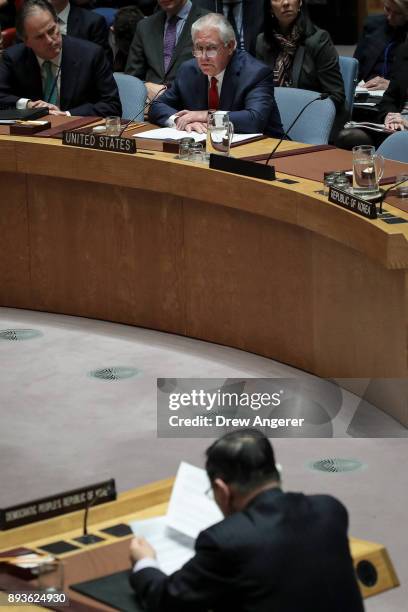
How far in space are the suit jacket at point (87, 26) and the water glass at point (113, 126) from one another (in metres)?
2.34

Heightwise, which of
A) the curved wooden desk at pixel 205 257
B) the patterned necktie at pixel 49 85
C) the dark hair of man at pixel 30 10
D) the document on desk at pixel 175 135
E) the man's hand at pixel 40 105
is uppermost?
the dark hair of man at pixel 30 10

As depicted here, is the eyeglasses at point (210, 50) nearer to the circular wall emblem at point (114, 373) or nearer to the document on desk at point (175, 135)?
the document on desk at point (175, 135)

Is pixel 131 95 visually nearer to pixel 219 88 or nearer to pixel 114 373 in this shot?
pixel 219 88

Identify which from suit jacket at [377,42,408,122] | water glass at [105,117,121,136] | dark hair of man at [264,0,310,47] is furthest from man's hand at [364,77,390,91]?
water glass at [105,117,121,136]

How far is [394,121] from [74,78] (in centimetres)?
159

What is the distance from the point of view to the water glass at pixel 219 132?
5.12m

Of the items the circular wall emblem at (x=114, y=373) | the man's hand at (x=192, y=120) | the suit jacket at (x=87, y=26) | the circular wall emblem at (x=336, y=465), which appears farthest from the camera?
the suit jacket at (x=87, y=26)

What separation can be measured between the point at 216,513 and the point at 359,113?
5.08 meters

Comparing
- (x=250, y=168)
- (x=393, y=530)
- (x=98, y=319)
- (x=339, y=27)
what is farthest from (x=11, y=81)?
(x=339, y=27)

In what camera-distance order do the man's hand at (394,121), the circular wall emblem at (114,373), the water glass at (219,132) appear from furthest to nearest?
the man's hand at (394,121), the water glass at (219,132), the circular wall emblem at (114,373)

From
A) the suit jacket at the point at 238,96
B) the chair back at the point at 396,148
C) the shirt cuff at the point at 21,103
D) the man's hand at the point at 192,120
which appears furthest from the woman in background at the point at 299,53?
the chair back at the point at 396,148

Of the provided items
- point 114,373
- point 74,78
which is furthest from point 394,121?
point 114,373

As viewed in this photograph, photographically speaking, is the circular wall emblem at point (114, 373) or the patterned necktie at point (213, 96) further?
the patterned necktie at point (213, 96)

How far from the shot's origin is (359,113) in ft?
24.0
